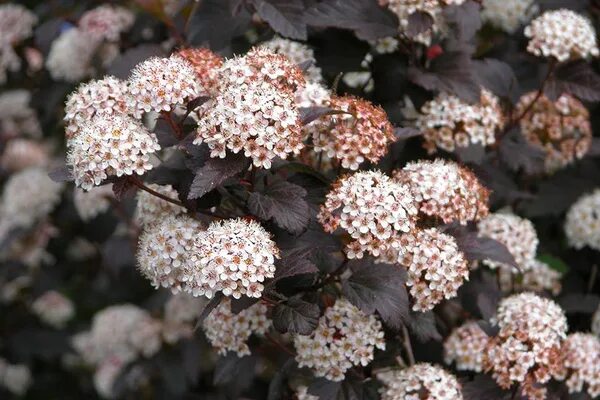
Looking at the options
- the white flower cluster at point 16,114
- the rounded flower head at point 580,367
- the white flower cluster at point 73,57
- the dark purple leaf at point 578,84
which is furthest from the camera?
the white flower cluster at point 16,114

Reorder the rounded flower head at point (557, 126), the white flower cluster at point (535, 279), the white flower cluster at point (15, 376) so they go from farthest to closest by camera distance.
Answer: the white flower cluster at point (15, 376)
the rounded flower head at point (557, 126)
the white flower cluster at point (535, 279)

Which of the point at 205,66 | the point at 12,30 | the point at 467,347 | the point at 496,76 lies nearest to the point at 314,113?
the point at 205,66

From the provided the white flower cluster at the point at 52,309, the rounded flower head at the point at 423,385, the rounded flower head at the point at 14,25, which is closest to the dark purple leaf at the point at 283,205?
the rounded flower head at the point at 423,385

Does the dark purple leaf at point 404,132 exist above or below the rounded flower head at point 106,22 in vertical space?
above

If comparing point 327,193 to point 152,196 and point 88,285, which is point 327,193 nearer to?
point 152,196

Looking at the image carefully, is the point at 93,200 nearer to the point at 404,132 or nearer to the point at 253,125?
the point at 404,132

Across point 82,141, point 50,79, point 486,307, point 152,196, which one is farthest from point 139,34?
point 486,307

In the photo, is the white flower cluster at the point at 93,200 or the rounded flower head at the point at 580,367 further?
the white flower cluster at the point at 93,200

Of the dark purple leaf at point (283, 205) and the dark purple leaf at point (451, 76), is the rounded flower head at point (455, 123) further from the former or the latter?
the dark purple leaf at point (283, 205)
